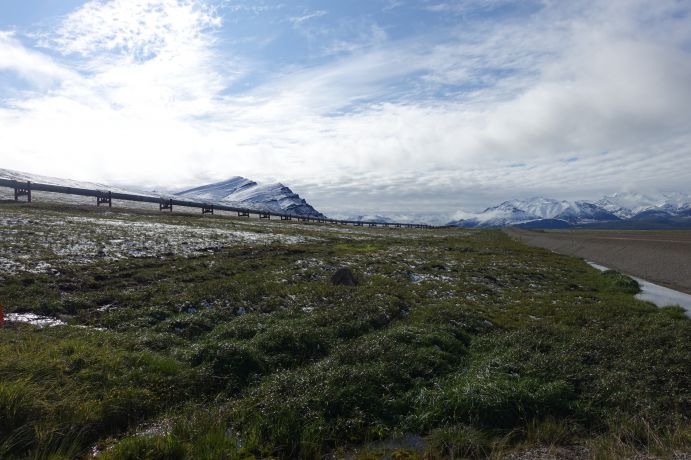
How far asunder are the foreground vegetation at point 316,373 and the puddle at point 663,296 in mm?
6040

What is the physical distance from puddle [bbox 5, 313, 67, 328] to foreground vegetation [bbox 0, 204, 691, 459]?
1.68 feet

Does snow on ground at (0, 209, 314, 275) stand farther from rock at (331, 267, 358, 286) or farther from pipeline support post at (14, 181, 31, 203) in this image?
pipeline support post at (14, 181, 31, 203)

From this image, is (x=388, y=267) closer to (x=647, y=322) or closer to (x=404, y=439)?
(x=647, y=322)

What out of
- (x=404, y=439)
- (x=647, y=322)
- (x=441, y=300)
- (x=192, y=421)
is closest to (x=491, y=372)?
(x=404, y=439)

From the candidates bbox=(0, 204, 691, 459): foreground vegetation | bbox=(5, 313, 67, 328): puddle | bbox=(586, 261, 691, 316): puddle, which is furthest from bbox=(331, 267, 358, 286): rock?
bbox=(586, 261, 691, 316): puddle

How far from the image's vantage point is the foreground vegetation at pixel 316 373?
816 centimetres

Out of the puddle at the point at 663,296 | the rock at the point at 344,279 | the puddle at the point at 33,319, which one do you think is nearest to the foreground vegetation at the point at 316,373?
Answer: the puddle at the point at 33,319

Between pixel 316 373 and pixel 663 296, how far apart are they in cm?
3133

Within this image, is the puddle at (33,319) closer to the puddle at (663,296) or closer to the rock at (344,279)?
the rock at (344,279)

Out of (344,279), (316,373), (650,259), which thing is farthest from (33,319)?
(650,259)

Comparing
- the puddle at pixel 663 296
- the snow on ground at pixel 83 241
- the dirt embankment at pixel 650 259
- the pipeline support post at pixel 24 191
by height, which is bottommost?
the puddle at pixel 663 296

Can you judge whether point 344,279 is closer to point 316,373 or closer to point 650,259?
point 316,373

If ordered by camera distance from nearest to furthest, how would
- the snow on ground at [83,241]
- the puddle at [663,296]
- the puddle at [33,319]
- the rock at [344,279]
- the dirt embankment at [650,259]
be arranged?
the puddle at [33,319], the snow on ground at [83,241], the rock at [344,279], the puddle at [663,296], the dirt embankment at [650,259]

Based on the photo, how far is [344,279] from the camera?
23906mm
